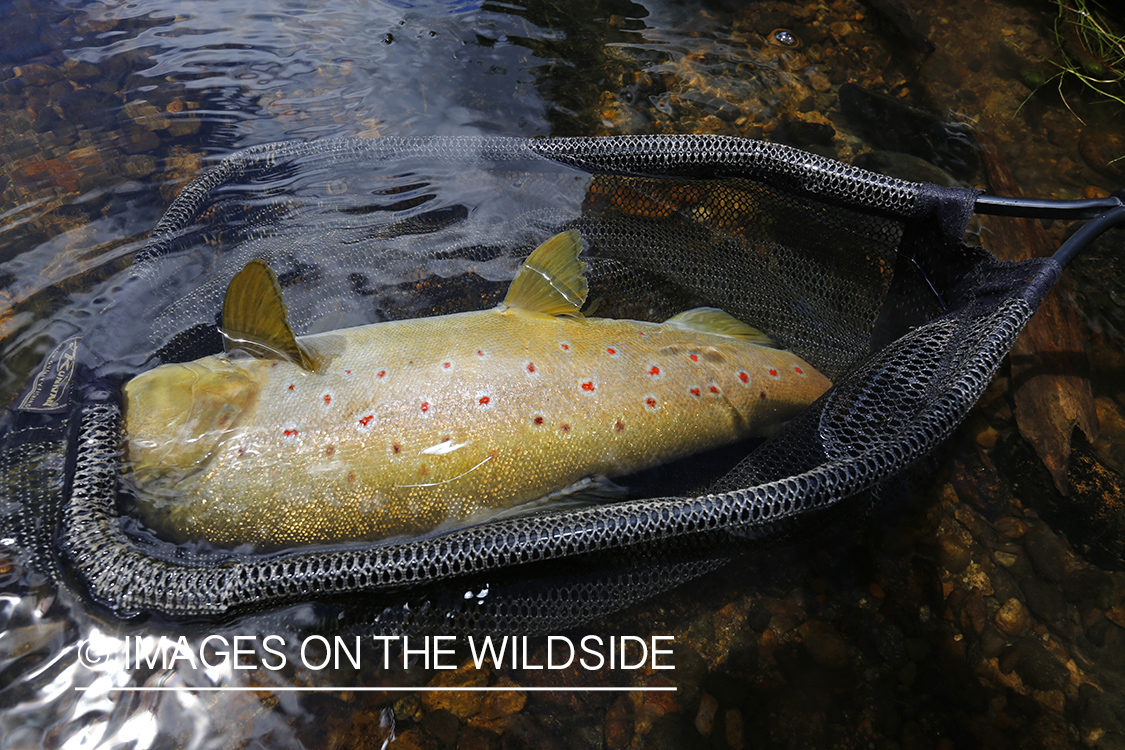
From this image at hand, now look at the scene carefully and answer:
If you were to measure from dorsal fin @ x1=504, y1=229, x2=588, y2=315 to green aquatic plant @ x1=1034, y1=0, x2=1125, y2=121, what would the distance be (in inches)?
157

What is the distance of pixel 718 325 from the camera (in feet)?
9.71

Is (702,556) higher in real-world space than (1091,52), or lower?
lower

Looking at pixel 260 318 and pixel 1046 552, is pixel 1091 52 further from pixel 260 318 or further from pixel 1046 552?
pixel 260 318

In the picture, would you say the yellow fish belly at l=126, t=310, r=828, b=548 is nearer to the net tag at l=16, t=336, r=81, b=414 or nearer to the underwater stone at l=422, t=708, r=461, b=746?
the net tag at l=16, t=336, r=81, b=414

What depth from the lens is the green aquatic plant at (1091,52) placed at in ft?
13.5

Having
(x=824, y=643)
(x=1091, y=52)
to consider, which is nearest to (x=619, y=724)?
(x=824, y=643)

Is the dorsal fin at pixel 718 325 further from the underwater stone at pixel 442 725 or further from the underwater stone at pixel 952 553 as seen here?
the underwater stone at pixel 442 725

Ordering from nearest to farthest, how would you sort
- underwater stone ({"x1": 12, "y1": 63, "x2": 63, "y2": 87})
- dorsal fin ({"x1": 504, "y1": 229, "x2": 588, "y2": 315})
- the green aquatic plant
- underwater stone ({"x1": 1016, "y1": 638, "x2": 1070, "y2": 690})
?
underwater stone ({"x1": 1016, "y1": 638, "x2": 1070, "y2": 690}) < dorsal fin ({"x1": 504, "y1": 229, "x2": 588, "y2": 315}) < underwater stone ({"x1": 12, "y1": 63, "x2": 63, "y2": 87}) < the green aquatic plant

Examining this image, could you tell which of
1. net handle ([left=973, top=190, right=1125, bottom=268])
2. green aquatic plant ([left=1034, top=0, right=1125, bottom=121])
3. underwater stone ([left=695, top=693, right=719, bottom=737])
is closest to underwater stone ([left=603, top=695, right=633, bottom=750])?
underwater stone ([left=695, top=693, right=719, bottom=737])

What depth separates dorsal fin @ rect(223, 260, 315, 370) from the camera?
232 centimetres

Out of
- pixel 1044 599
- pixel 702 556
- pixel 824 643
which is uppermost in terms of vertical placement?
pixel 702 556

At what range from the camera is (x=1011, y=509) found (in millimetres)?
2816

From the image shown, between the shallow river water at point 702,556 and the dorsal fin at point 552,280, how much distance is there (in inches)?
46.6

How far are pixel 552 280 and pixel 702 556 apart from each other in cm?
136
